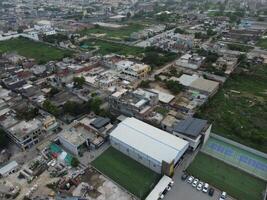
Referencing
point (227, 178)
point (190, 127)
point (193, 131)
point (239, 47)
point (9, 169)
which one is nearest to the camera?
point (227, 178)

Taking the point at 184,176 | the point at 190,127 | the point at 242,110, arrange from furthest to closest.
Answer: the point at 242,110 < the point at 190,127 < the point at 184,176

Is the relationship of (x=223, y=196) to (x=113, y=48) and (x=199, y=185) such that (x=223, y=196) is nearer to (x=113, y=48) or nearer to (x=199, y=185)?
(x=199, y=185)

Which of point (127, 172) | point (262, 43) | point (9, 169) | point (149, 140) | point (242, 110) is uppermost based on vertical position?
point (262, 43)

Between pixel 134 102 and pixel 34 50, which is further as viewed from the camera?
pixel 34 50

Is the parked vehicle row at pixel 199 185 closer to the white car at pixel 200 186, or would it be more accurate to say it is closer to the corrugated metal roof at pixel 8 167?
the white car at pixel 200 186

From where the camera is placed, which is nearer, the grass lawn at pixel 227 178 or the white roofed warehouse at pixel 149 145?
the grass lawn at pixel 227 178

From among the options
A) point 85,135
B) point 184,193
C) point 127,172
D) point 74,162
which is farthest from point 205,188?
point 85,135

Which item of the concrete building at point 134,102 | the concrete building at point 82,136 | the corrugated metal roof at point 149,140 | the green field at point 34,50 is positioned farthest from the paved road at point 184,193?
the green field at point 34,50
